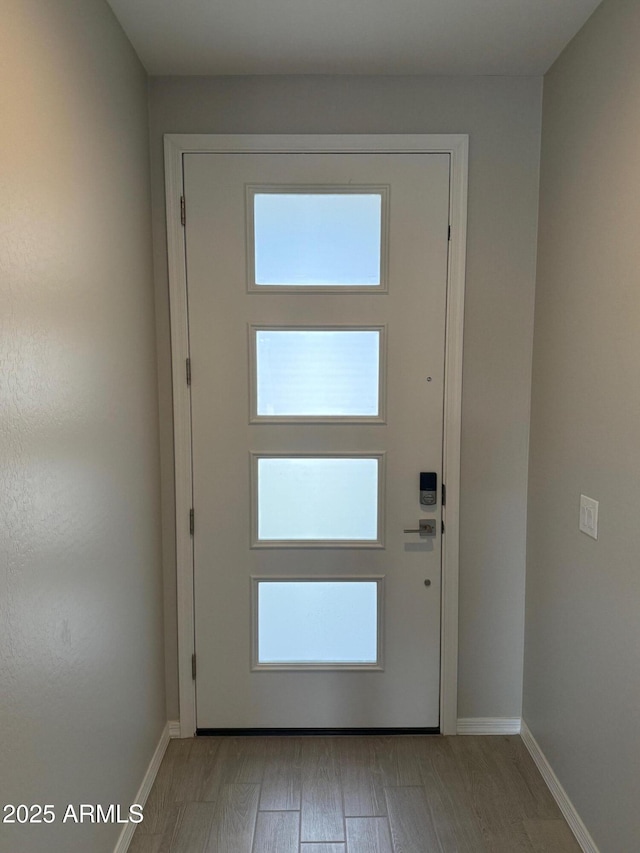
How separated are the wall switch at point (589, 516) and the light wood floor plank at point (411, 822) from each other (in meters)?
1.11

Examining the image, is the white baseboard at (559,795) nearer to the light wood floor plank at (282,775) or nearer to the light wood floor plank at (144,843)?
the light wood floor plank at (282,775)

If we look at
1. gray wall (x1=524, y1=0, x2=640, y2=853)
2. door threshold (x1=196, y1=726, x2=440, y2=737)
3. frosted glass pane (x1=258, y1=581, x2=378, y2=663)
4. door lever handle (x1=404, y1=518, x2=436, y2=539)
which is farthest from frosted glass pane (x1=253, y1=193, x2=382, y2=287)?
door threshold (x1=196, y1=726, x2=440, y2=737)

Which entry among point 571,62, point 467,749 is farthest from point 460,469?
point 571,62

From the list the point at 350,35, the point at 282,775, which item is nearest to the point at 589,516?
the point at 282,775

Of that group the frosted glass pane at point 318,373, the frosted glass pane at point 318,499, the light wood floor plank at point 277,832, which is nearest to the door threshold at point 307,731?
the light wood floor plank at point 277,832

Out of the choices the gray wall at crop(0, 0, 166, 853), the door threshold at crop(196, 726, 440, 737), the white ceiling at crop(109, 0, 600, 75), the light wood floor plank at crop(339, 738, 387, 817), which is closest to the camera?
the gray wall at crop(0, 0, 166, 853)

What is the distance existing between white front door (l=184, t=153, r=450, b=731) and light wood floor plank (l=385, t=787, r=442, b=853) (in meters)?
0.34

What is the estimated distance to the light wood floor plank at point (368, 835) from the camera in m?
1.78

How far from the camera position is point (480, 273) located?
2.18 m

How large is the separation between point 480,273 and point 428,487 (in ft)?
2.82

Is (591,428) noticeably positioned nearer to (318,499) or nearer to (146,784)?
(318,499)

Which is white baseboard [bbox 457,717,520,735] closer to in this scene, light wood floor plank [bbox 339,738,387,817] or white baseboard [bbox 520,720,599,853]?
white baseboard [bbox 520,720,599,853]

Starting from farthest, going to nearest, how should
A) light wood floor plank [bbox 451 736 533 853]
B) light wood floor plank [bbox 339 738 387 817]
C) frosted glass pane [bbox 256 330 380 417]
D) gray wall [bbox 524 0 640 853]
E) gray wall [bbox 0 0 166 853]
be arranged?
frosted glass pane [bbox 256 330 380 417], light wood floor plank [bbox 339 738 387 817], light wood floor plank [bbox 451 736 533 853], gray wall [bbox 524 0 640 853], gray wall [bbox 0 0 166 853]

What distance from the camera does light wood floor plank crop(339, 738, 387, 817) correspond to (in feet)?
6.36
